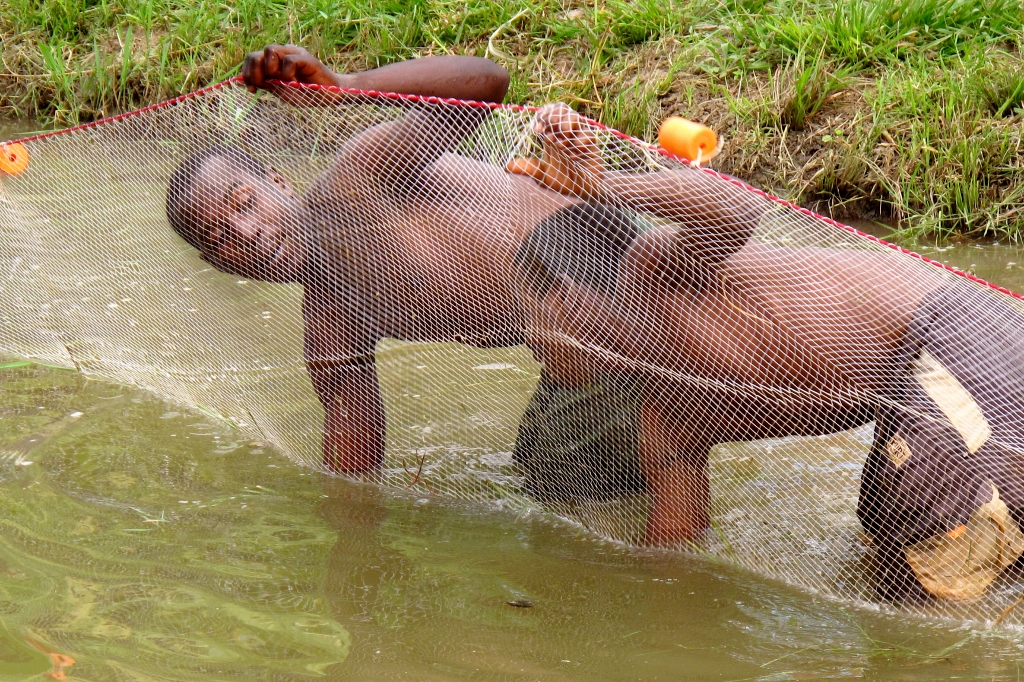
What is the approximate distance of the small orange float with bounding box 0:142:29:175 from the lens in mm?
2842

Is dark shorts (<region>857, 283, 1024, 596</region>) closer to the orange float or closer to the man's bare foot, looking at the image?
the orange float

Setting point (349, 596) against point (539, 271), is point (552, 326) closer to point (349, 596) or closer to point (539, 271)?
point (539, 271)

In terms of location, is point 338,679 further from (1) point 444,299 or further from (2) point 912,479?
(2) point 912,479

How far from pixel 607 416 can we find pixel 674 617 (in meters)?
0.47

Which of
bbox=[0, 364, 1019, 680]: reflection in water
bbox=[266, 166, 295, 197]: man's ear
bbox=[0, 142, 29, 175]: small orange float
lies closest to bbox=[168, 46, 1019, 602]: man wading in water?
bbox=[266, 166, 295, 197]: man's ear

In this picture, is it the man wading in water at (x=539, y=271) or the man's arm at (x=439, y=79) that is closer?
the man wading in water at (x=539, y=271)

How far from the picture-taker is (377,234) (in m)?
2.52

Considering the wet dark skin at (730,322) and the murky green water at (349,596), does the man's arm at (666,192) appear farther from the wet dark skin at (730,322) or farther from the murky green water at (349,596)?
the murky green water at (349,596)

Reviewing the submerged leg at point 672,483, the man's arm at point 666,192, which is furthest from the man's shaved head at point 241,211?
Result: the submerged leg at point 672,483

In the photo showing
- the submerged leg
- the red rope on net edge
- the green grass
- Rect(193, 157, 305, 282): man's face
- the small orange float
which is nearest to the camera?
the red rope on net edge

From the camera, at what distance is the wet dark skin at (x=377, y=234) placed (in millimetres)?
2379

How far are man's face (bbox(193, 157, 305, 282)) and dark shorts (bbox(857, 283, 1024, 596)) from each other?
1.38 m

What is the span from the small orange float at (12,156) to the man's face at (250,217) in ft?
1.88

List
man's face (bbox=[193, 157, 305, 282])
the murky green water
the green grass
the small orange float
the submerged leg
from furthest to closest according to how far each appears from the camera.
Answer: the green grass, the small orange float, man's face (bbox=[193, 157, 305, 282]), the submerged leg, the murky green water
